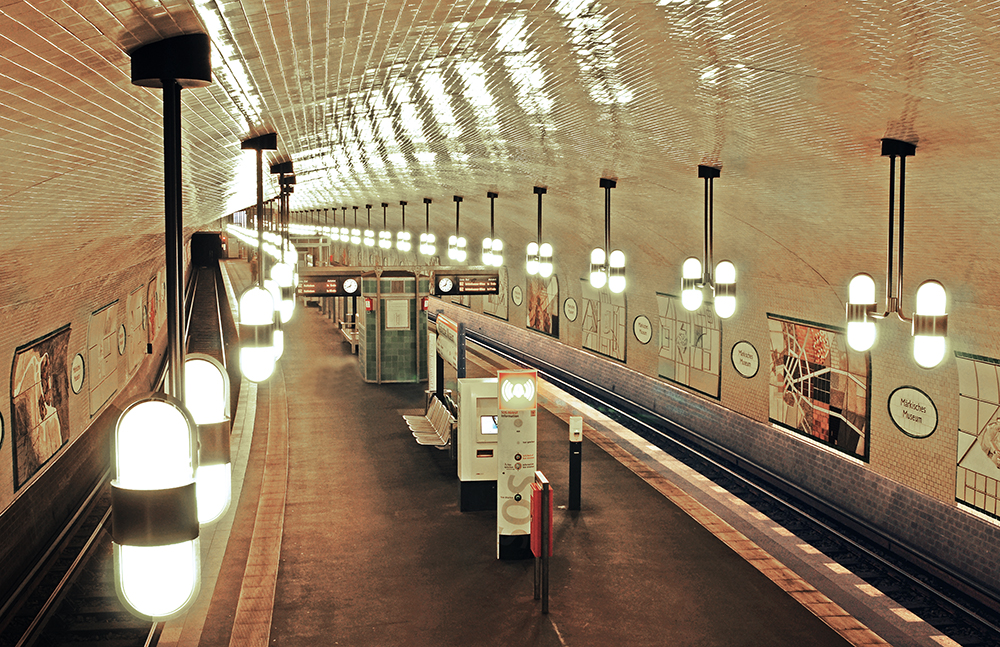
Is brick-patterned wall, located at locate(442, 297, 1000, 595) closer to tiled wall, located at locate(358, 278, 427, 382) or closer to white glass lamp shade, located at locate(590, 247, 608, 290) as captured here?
white glass lamp shade, located at locate(590, 247, 608, 290)

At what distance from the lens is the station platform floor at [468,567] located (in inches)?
259

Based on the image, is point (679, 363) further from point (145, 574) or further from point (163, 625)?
point (145, 574)

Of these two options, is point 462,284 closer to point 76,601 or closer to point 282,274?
point 282,274

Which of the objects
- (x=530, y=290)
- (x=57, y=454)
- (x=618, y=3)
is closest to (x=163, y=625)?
(x=57, y=454)

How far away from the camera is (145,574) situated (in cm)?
213

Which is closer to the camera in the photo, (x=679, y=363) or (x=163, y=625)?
(x=163, y=625)

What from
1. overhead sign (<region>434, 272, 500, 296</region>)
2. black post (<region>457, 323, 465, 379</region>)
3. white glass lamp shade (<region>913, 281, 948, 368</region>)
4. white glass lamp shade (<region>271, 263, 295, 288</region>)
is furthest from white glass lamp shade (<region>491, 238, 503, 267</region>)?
white glass lamp shade (<region>913, 281, 948, 368</region>)

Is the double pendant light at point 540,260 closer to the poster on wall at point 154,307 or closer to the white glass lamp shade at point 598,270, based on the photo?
the white glass lamp shade at point 598,270

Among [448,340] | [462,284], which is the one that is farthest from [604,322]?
[448,340]

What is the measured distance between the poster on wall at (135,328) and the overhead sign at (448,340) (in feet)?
16.8

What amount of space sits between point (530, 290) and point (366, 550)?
51.4ft

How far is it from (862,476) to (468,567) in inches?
213

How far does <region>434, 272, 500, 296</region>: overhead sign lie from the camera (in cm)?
1720

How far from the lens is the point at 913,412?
374 inches
